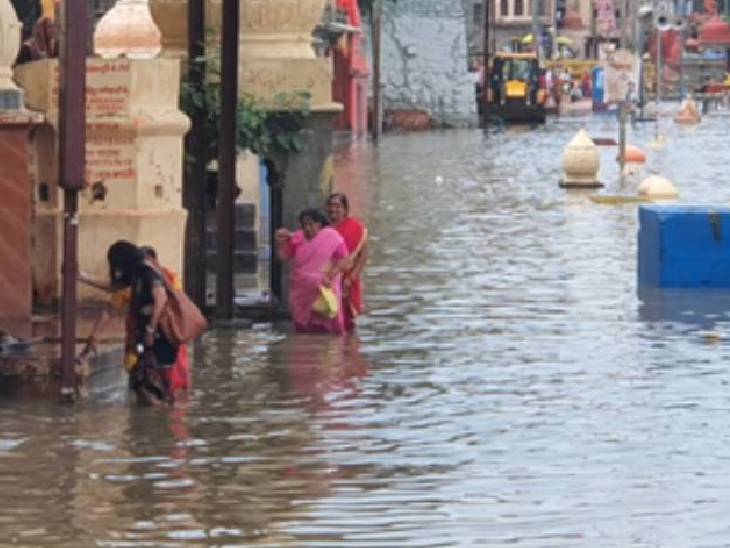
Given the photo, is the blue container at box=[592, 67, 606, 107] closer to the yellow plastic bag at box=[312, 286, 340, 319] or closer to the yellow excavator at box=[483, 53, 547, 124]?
the yellow excavator at box=[483, 53, 547, 124]

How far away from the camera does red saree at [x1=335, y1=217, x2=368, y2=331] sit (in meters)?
18.0

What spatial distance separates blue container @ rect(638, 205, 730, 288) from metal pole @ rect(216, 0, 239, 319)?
14.2 feet

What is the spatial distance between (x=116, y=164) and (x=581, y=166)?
76.3 feet

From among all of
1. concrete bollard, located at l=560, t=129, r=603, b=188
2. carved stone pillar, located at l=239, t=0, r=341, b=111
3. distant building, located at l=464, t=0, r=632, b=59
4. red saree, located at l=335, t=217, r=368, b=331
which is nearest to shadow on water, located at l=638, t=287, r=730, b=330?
red saree, located at l=335, t=217, r=368, b=331

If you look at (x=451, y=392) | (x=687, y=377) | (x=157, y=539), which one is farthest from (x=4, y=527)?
(x=687, y=377)

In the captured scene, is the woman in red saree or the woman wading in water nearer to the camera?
the woman wading in water

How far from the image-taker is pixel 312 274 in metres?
17.7

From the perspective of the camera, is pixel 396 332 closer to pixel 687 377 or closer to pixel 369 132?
pixel 687 377

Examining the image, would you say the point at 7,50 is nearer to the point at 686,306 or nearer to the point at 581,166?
the point at 686,306

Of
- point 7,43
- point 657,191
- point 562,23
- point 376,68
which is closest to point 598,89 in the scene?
point 562,23

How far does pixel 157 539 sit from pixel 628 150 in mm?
37262

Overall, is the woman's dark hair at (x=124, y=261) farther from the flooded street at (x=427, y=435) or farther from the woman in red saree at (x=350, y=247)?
the woman in red saree at (x=350, y=247)

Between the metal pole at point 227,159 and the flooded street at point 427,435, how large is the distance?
1.24 feet

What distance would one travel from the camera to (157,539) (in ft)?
33.6
